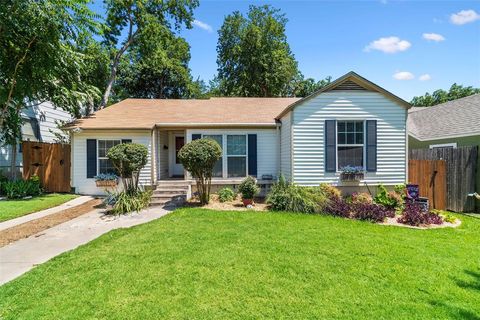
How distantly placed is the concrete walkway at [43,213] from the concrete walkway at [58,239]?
1.28m

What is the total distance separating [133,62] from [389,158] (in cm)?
2330

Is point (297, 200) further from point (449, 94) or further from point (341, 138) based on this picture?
point (449, 94)

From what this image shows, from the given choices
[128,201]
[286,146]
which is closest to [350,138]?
[286,146]

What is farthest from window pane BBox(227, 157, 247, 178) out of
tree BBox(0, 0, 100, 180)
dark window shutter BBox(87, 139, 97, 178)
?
tree BBox(0, 0, 100, 180)

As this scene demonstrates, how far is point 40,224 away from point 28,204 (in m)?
3.10

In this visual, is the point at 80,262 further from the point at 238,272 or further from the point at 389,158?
the point at 389,158

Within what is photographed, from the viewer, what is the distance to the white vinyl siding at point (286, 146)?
36.3ft

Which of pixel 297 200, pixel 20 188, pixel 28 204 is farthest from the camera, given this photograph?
pixel 20 188

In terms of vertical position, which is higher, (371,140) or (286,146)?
(371,140)

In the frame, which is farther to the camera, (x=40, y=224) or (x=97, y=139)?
(x=97, y=139)

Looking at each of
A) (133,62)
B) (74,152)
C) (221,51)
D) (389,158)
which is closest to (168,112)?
(74,152)

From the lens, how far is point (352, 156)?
10852 mm

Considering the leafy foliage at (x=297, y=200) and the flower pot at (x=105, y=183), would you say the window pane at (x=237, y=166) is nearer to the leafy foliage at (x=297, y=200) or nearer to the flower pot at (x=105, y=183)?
the leafy foliage at (x=297, y=200)

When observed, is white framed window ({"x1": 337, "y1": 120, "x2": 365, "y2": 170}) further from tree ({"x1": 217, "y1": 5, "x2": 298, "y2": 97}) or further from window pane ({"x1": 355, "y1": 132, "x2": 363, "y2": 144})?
tree ({"x1": 217, "y1": 5, "x2": 298, "y2": 97})
